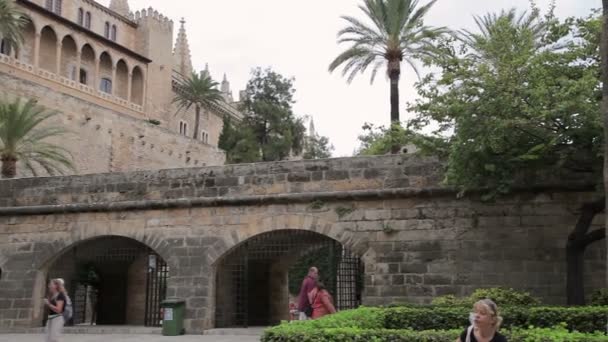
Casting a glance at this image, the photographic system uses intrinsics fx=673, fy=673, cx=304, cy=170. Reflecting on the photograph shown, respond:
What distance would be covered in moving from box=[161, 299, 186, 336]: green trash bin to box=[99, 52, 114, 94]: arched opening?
2946 centimetres

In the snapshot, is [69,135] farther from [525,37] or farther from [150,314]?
[525,37]

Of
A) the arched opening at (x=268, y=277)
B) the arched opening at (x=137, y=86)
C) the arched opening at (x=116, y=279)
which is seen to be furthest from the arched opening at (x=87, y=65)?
the arched opening at (x=268, y=277)

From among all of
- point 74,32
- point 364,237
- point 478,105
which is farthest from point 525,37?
point 74,32

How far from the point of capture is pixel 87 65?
1560 inches

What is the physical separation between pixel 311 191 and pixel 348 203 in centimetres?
82

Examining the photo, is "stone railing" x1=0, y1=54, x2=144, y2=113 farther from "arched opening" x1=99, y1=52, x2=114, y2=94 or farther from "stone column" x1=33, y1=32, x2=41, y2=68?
"arched opening" x1=99, y1=52, x2=114, y2=94

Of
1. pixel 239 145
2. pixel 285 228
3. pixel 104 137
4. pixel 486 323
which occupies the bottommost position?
pixel 486 323

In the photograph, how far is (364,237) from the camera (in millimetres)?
13164

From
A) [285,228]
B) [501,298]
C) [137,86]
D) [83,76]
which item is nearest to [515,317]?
[501,298]

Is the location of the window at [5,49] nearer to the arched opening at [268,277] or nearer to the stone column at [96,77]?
the stone column at [96,77]

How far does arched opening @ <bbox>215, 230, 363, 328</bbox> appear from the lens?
15.1 metres

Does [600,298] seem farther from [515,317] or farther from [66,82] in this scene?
[66,82]

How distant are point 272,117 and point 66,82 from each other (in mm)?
12415

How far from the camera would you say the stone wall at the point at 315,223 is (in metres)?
12.3
